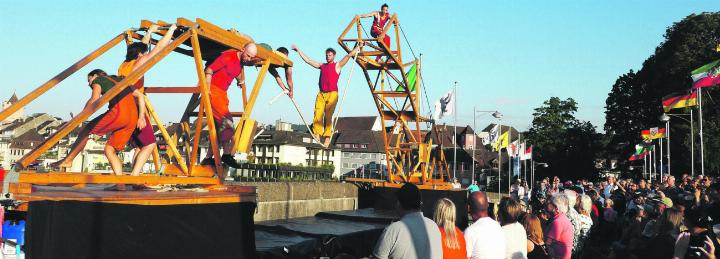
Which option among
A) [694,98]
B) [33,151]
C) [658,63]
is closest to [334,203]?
[33,151]

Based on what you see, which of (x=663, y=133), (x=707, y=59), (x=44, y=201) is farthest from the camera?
(x=707, y=59)

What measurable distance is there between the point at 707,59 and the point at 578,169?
19.1 meters

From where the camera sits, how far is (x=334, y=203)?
19344 millimetres

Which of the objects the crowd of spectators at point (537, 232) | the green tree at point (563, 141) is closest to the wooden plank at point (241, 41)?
the crowd of spectators at point (537, 232)

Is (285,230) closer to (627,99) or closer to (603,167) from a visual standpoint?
(627,99)

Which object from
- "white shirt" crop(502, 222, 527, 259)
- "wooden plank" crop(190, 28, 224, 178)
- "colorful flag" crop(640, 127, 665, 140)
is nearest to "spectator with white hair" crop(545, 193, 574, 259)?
"white shirt" crop(502, 222, 527, 259)

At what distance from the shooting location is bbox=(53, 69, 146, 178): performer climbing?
6.66 m

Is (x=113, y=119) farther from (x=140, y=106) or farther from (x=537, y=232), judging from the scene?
(x=537, y=232)

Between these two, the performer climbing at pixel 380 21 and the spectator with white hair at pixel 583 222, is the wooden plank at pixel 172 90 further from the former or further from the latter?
the performer climbing at pixel 380 21

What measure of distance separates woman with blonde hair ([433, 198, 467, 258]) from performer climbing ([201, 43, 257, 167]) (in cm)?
338

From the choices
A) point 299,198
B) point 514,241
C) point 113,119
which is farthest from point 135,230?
point 299,198

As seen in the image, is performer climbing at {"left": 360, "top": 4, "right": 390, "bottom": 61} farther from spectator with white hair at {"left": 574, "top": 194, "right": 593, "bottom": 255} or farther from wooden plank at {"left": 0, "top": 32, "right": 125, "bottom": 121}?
wooden plank at {"left": 0, "top": 32, "right": 125, "bottom": 121}

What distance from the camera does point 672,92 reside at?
164 feet

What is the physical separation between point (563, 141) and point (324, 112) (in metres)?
60.1
